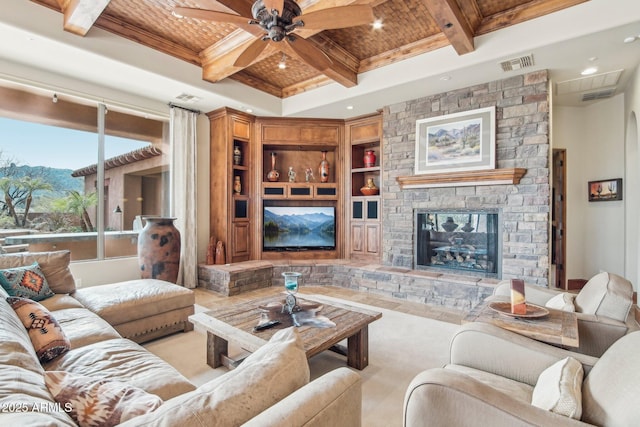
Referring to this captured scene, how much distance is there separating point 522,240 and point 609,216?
2.07 m

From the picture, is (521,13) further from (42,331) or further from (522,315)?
(42,331)

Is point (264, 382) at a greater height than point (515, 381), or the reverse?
point (264, 382)

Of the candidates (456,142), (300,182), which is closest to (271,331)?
(456,142)

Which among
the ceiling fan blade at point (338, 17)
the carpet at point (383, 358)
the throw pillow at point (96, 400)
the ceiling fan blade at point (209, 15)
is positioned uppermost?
the ceiling fan blade at point (209, 15)

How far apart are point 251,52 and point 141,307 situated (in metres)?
2.48

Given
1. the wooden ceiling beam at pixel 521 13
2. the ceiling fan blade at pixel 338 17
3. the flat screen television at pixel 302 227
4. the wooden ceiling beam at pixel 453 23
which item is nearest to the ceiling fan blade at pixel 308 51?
the ceiling fan blade at pixel 338 17

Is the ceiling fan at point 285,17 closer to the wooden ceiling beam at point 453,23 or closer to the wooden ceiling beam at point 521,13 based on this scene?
the wooden ceiling beam at point 453,23

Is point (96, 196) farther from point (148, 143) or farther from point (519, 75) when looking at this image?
point (519, 75)

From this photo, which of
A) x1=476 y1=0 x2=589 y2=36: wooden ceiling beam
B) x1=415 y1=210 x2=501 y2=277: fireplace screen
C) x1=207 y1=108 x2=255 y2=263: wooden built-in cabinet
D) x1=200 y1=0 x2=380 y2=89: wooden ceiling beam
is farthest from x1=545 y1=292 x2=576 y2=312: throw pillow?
x1=207 y1=108 x2=255 y2=263: wooden built-in cabinet

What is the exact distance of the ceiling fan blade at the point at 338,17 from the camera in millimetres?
2215

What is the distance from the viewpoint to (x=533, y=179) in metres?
3.72

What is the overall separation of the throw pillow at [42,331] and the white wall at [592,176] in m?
6.32

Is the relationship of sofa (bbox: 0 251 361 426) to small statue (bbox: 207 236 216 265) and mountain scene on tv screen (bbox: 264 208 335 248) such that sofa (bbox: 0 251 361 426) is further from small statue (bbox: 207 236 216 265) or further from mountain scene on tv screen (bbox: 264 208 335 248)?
mountain scene on tv screen (bbox: 264 208 335 248)

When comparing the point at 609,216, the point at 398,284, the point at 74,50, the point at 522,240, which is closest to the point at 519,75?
the point at 522,240
